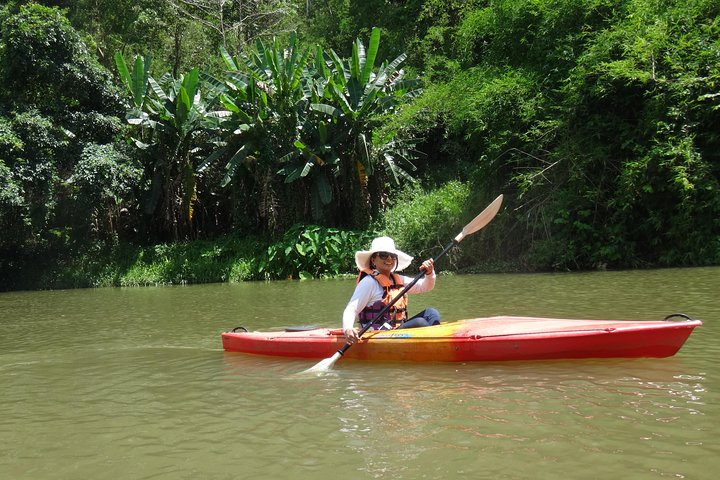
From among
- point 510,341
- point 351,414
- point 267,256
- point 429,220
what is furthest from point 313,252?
point 351,414

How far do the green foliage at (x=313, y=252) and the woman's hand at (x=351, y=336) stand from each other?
9624 mm

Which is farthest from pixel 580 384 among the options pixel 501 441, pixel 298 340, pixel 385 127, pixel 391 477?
pixel 385 127

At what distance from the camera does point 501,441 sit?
3.11 meters

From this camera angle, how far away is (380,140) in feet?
53.1

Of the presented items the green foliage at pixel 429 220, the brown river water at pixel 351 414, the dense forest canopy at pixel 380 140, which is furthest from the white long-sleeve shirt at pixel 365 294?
the green foliage at pixel 429 220

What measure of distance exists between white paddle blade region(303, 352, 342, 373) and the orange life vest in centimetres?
45

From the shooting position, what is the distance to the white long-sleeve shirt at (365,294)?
16.9 ft

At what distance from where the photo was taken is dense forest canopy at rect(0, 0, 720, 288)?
11.8 metres

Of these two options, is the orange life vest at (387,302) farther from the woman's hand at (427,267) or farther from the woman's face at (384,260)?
the woman's hand at (427,267)

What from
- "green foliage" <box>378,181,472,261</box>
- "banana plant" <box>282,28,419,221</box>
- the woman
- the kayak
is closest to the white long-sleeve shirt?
the woman

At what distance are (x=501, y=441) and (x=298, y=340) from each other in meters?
2.82

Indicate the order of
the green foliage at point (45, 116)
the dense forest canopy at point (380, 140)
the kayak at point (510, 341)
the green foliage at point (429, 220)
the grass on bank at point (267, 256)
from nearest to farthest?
the kayak at point (510, 341) → the dense forest canopy at point (380, 140) → the green foliage at point (429, 220) → the grass on bank at point (267, 256) → the green foliage at point (45, 116)

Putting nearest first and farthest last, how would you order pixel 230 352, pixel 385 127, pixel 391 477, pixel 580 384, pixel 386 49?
pixel 391 477 → pixel 580 384 → pixel 230 352 → pixel 385 127 → pixel 386 49

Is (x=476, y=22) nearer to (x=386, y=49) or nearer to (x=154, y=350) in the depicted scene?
(x=386, y=49)
